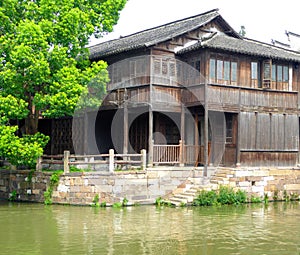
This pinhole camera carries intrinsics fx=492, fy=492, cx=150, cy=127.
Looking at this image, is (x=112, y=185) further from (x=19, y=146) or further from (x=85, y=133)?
(x=85, y=133)

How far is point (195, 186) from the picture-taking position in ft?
72.6

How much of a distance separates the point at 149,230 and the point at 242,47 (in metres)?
12.0

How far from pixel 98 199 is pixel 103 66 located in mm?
5997

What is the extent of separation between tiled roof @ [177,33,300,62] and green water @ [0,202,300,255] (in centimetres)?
738

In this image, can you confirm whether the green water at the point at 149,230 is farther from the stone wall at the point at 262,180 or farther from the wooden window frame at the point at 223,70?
the wooden window frame at the point at 223,70

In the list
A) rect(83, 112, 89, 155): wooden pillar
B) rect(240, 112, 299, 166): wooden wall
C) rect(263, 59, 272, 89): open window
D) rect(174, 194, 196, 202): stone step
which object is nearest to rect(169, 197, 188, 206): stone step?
rect(174, 194, 196, 202): stone step

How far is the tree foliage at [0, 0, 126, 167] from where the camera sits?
2016 centimetres

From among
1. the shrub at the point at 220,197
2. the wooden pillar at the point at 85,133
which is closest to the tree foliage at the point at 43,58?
the wooden pillar at the point at 85,133

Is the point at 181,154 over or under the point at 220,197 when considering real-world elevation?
over

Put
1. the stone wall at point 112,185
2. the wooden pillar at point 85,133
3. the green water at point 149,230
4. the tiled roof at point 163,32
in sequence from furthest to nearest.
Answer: the wooden pillar at point 85,133 < the tiled roof at point 163,32 < the stone wall at point 112,185 < the green water at point 149,230

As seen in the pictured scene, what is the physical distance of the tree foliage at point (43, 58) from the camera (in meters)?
20.2

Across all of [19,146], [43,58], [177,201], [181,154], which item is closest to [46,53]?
[43,58]

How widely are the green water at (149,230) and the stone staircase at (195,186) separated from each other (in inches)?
40.2

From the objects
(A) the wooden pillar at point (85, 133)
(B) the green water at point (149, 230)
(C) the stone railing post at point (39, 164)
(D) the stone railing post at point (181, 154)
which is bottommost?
(B) the green water at point (149, 230)
